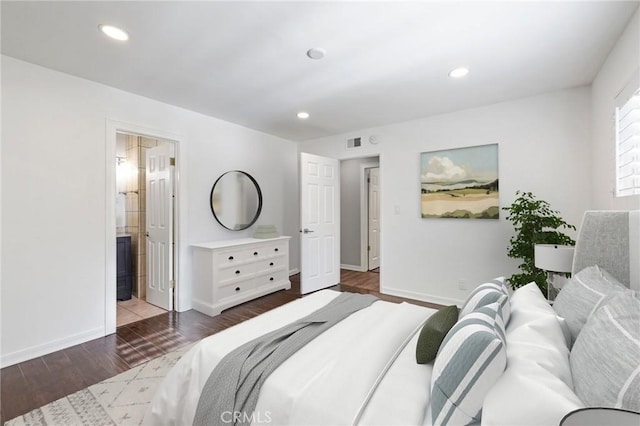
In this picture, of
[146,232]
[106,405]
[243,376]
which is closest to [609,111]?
[243,376]

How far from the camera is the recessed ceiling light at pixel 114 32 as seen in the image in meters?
1.85

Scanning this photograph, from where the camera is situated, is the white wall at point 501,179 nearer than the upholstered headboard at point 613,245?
No

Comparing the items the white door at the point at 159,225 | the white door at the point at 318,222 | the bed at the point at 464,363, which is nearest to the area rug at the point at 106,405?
the bed at the point at 464,363

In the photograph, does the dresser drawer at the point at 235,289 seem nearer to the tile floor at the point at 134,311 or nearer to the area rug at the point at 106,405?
the tile floor at the point at 134,311

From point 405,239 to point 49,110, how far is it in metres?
4.02

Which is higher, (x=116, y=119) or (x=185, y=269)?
(x=116, y=119)

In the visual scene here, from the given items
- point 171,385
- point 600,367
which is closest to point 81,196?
point 171,385

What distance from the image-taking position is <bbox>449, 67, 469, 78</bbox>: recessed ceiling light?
2410mm

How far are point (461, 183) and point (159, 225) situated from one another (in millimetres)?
3822

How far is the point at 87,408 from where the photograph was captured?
1712mm

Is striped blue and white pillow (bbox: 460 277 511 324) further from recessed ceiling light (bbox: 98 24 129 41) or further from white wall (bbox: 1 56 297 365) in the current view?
white wall (bbox: 1 56 297 365)

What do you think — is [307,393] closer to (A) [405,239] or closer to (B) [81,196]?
(B) [81,196]

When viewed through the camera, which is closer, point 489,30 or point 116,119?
point 489,30

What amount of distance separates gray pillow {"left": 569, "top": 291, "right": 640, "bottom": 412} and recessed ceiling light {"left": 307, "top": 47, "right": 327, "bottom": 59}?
7.11ft
